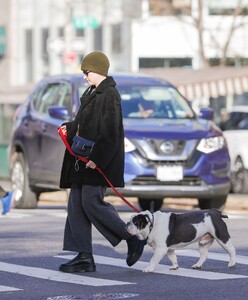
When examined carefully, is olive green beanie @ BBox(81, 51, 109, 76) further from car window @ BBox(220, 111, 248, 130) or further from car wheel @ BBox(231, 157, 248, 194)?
car window @ BBox(220, 111, 248, 130)

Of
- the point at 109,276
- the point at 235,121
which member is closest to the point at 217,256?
the point at 109,276

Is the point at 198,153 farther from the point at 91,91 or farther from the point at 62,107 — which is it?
the point at 91,91

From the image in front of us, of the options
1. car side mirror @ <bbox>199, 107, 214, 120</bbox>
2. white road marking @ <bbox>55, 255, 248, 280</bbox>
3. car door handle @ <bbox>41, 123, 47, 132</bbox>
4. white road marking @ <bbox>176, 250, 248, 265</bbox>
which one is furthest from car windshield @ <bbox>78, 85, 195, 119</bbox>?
white road marking @ <bbox>55, 255, 248, 280</bbox>

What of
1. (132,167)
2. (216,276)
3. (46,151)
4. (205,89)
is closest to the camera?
(216,276)

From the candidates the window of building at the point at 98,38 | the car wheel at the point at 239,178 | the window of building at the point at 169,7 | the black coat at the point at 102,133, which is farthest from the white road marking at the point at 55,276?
the window of building at the point at 98,38

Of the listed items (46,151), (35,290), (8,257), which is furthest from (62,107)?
(35,290)

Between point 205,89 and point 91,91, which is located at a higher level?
point 91,91

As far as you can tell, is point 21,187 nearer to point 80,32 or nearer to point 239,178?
point 239,178

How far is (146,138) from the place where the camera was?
1758 centimetres

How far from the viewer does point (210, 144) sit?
58.8ft

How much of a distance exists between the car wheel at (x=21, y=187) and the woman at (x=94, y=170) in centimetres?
811

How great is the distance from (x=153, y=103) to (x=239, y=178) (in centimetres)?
823

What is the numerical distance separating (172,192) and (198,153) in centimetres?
57

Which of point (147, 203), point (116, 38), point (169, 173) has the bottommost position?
point (116, 38)
